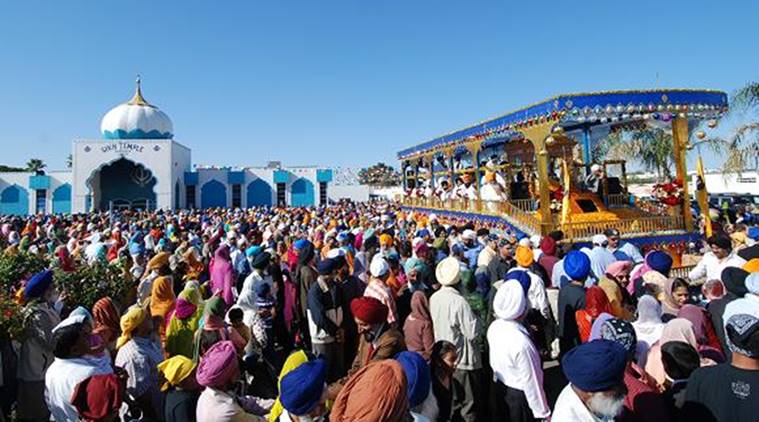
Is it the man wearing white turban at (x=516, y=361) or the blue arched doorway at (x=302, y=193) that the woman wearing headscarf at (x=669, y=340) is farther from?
the blue arched doorway at (x=302, y=193)

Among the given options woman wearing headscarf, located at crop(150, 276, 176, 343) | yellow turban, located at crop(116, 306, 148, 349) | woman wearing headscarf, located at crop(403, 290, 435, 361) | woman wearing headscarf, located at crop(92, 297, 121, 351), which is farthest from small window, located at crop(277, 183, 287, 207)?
woman wearing headscarf, located at crop(403, 290, 435, 361)

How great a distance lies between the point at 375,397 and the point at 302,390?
0.35 m

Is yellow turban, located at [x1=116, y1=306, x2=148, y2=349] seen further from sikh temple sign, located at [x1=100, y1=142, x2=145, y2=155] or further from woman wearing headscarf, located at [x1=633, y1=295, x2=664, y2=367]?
sikh temple sign, located at [x1=100, y1=142, x2=145, y2=155]

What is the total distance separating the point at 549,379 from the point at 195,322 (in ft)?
11.8

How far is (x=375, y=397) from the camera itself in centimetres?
185

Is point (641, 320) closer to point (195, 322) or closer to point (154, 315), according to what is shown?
point (195, 322)

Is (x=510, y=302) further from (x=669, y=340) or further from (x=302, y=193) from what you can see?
(x=302, y=193)

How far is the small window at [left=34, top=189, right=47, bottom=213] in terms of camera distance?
34.1 metres

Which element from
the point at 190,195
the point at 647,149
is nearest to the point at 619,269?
the point at 647,149

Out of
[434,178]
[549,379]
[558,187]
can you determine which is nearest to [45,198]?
[434,178]

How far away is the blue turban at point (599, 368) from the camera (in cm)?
197

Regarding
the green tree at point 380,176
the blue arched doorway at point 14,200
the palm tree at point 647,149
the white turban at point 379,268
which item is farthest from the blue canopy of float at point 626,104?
the green tree at point 380,176

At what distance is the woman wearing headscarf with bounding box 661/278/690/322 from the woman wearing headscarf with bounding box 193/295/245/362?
343 cm

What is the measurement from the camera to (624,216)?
40.2 feet
